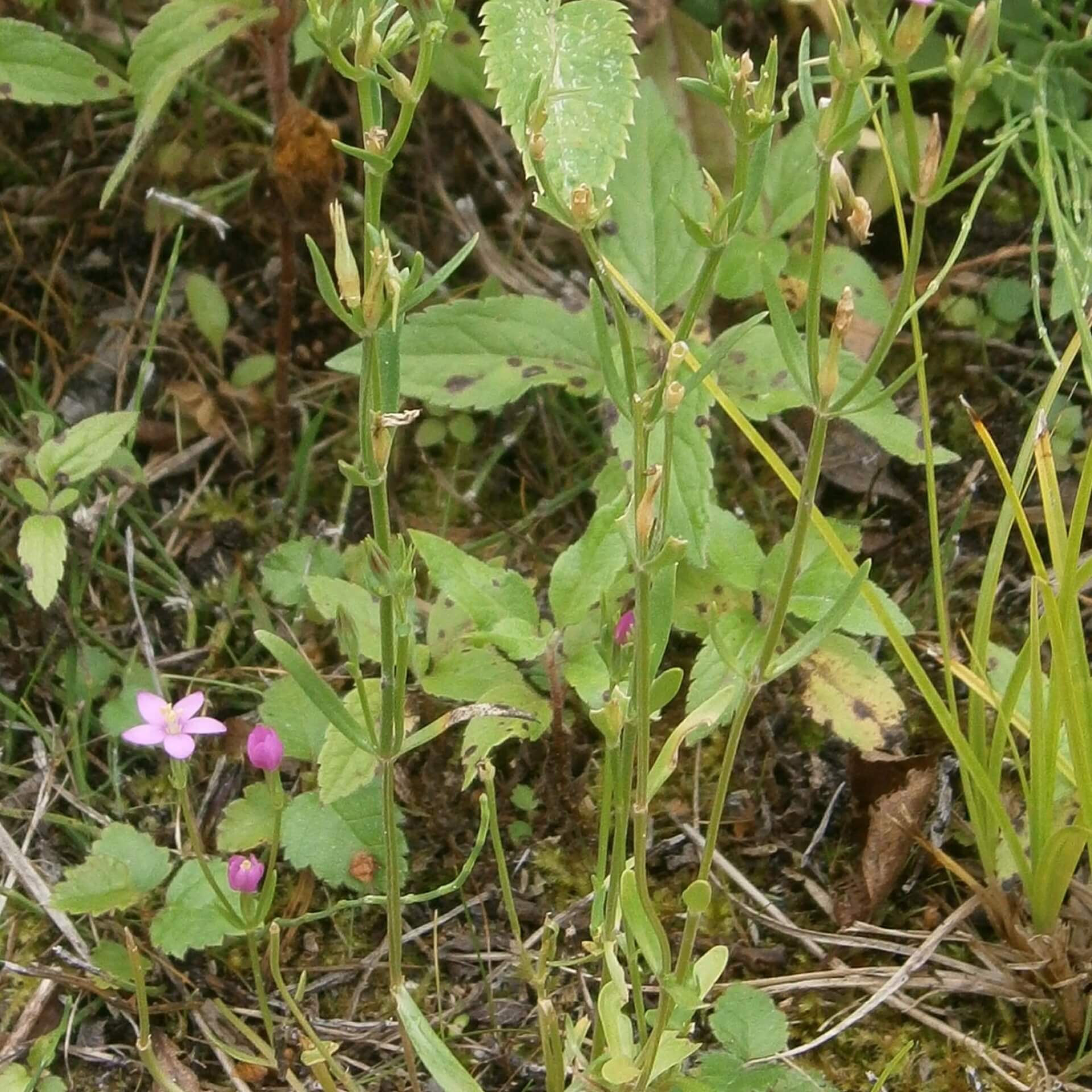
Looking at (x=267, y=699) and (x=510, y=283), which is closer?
(x=267, y=699)

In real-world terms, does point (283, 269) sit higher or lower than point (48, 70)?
lower

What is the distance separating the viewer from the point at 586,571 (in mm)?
1528

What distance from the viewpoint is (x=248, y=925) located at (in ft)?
4.11

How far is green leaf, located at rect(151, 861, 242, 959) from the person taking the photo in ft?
4.64

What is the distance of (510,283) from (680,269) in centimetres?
44

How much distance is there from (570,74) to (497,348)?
0.39 m

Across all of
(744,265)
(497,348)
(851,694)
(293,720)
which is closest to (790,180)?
(744,265)

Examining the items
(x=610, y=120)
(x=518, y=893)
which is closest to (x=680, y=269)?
(x=610, y=120)

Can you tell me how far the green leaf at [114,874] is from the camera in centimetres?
142

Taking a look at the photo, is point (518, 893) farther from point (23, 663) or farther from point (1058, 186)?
point (1058, 186)

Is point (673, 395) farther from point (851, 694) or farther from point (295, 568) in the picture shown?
point (295, 568)

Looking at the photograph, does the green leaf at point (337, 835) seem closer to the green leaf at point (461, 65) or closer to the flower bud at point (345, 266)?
the flower bud at point (345, 266)

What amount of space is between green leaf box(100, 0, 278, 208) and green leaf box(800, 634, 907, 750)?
3.81 feet

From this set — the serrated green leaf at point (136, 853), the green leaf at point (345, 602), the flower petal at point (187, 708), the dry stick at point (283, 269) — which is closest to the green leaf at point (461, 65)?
the dry stick at point (283, 269)
